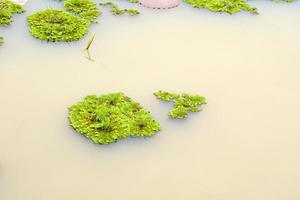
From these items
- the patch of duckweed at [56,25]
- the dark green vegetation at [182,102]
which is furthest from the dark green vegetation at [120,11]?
the dark green vegetation at [182,102]

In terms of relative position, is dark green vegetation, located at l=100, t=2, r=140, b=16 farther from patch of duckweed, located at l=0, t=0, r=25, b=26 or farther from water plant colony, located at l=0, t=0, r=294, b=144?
patch of duckweed, located at l=0, t=0, r=25, b=26

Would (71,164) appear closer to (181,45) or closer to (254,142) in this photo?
(254,142)

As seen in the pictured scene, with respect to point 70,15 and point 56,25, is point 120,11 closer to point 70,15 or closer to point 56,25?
point 70,15

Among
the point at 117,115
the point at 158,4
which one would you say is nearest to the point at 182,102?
the point at 117,115

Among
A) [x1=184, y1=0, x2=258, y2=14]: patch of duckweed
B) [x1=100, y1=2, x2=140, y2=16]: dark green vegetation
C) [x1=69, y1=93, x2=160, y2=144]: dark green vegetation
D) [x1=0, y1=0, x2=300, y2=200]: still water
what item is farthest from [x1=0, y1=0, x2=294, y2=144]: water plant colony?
[x1=184, y1=0, x2=258, y2=14]: patch of duckweed

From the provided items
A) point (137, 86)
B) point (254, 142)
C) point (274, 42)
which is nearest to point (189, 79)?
point (137, 86)
